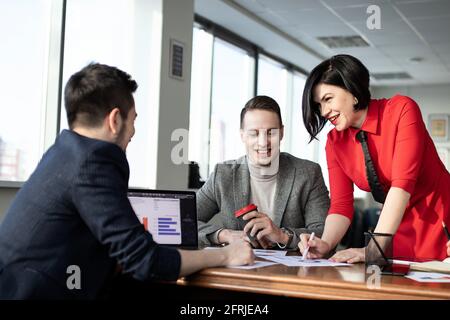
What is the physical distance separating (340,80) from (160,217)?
2.76 ft

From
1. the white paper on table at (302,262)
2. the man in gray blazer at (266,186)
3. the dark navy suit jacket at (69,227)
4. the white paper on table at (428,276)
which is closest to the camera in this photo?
the dark navy suit jacket at (69,227)

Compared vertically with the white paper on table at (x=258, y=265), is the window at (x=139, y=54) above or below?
above

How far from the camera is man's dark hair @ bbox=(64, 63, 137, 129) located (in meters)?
1.50

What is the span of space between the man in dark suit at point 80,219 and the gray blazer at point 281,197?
3.37 feet

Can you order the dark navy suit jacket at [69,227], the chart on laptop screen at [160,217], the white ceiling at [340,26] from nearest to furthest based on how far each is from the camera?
the dark navy suit jacket at [69,227], the chart on laptop screen at [160,217], the white ceiling at [340,26]

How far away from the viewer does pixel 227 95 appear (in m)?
6.92

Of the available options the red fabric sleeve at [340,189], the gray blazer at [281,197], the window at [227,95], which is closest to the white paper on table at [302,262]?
the red fabric sleeve at [340,189]

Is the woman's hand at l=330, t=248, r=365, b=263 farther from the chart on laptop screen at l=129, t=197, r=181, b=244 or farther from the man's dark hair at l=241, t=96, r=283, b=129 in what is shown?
the man's dark hair at l=241, t=96, r=283, b=129

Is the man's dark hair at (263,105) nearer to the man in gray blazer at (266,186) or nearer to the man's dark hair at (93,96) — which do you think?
the man in gray blazer at (266,186)

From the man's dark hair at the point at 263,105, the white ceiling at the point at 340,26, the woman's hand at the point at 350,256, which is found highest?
the white ceiling at the point at 340,26

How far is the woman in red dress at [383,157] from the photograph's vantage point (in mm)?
1973

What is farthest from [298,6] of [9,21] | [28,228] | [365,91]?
[28,228]

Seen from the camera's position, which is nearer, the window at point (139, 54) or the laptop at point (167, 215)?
the laptop at point (167, 215)

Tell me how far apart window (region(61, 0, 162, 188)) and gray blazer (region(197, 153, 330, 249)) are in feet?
6.94
